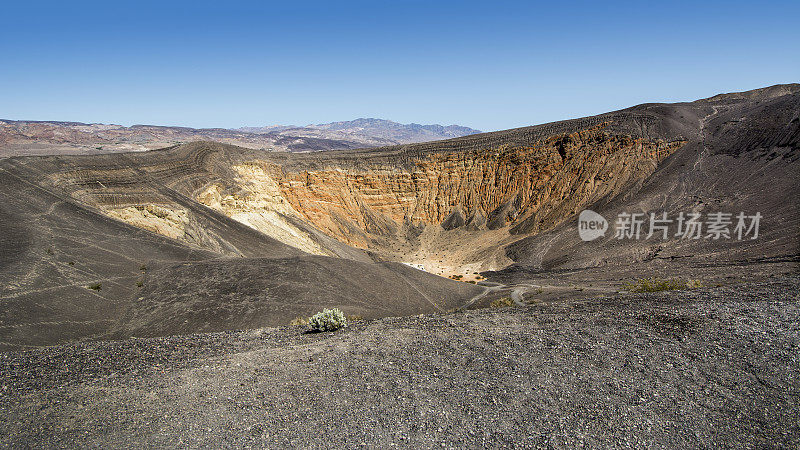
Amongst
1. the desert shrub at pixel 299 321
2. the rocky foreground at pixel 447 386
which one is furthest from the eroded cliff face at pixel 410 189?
the rocky foreground at pixel 447 386

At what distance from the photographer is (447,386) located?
7.86 meters

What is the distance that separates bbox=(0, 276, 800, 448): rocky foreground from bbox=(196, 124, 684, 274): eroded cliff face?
26280 mm

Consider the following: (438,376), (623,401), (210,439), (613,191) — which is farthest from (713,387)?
(613,191)

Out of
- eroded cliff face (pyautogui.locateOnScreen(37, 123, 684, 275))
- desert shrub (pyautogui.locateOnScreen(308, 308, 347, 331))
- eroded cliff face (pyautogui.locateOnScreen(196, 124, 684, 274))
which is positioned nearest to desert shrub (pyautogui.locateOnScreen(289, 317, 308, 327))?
desert shrub (pyautogui.locateOnScreen(308, 308, 347, 331))

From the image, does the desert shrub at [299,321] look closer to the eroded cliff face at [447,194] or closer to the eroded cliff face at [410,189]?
the eroded cliff face at [410,189]

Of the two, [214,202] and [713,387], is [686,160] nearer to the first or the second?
[713,387]

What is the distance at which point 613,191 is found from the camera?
41312 millimetres

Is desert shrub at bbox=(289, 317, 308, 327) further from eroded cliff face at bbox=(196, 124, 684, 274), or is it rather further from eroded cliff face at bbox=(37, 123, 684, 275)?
eroded cliff face at bbox=(196, 124, 684, 274)

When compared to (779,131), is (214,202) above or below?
below

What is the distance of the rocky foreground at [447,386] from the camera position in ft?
21.1

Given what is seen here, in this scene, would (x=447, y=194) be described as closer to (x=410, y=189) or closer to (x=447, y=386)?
(x=410, y=189)

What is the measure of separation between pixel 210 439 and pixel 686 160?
43.8 metres

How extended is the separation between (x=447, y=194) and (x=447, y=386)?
146 feet

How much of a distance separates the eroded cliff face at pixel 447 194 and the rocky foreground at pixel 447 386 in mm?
26280
